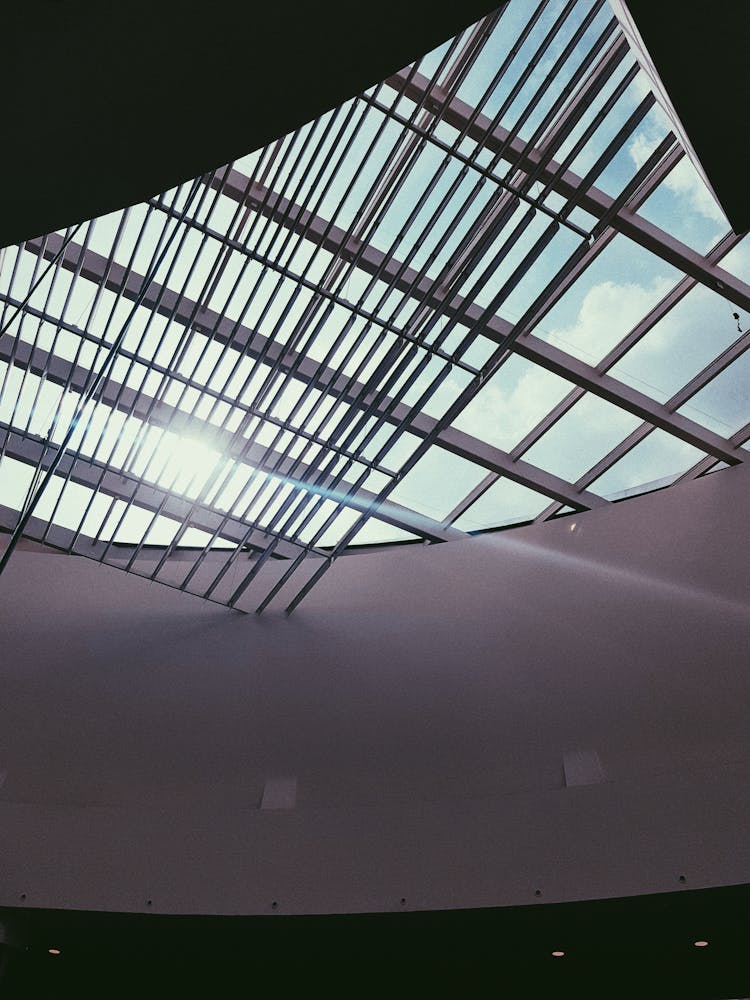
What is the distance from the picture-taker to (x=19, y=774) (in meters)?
15.0

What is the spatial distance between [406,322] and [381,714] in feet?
23.8

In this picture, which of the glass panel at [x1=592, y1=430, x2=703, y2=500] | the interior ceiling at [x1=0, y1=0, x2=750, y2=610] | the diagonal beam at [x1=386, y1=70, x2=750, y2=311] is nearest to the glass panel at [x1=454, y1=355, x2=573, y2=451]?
the interior ceiling at [x1=0, y1=0, x2=750, y2=610]

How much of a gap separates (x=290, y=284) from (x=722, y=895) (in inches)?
368

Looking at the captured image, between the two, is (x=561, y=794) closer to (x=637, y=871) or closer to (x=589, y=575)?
(x=637, y=871)

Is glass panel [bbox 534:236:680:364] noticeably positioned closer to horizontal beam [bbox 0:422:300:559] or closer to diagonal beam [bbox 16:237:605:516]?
diagonal beam [bbox 16:237:605:516]

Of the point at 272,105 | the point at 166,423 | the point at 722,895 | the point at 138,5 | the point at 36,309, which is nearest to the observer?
the point at 138,5

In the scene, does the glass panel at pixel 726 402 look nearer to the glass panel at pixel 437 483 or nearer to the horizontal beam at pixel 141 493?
the glass panel at pixel 437 483

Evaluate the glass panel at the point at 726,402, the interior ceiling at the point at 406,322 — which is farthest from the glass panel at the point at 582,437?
the glass panel at the point at 726,402

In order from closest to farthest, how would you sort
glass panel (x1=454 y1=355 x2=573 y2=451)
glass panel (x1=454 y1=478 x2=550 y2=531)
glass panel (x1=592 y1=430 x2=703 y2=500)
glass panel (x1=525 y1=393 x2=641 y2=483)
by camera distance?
glass panel (x1=454 y1=355 x2=573 y2=451), glass panel (x1=525 y1=393 x2=641 y2=483), glass panel (x1=592 y1=430 x2=703 y2=500), glass panel (x1=454 y1=478 x2=550 y2=531)

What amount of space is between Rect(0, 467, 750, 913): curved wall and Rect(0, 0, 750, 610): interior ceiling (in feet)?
3.25

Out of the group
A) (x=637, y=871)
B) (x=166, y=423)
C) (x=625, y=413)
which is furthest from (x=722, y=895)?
(x=166, y=423)

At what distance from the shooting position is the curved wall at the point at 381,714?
41.5ft

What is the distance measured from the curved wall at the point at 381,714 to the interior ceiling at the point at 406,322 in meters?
0.99

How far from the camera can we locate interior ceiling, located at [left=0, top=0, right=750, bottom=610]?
9656 millimetres
